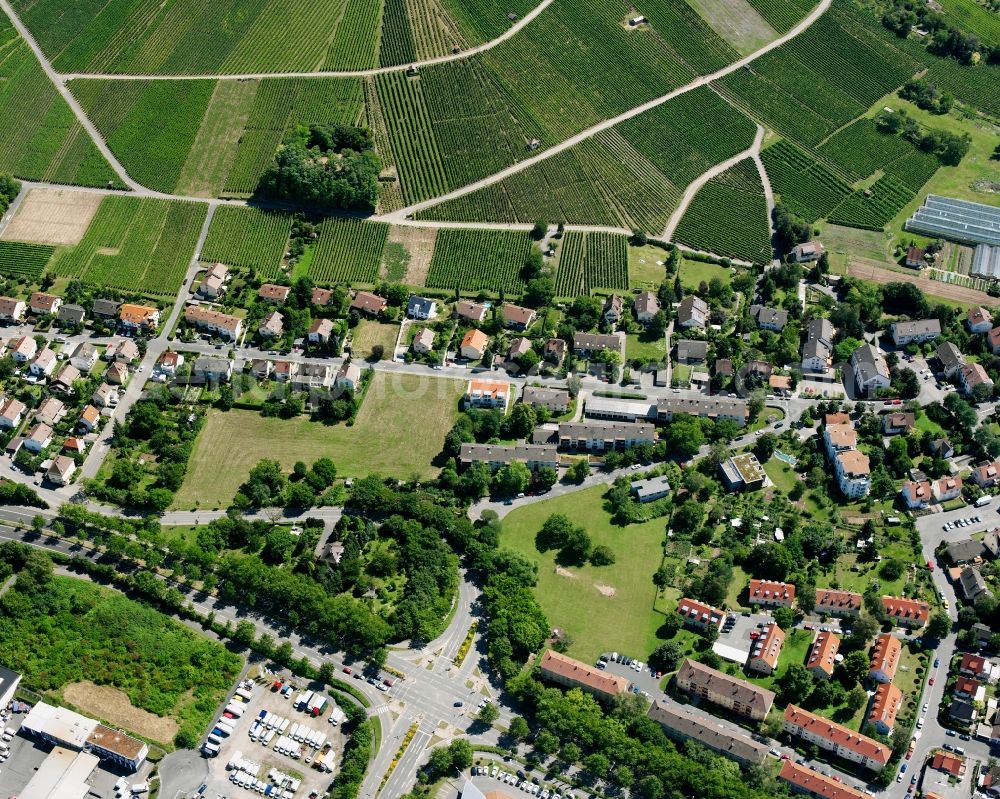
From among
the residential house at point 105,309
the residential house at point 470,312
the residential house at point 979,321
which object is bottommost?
the residential house at point 105,309

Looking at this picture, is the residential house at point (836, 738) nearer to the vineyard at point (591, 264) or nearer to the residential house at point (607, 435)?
the residential house at point (607, 435)

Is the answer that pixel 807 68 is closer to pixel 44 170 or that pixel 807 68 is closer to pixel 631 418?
pixel 631 418

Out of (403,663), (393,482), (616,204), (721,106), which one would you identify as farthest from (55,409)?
(721,106)

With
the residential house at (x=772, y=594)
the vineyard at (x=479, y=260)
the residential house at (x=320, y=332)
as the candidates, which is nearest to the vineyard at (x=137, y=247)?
the residential house at (x=320, y=332)

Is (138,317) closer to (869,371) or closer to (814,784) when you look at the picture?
(869,371)

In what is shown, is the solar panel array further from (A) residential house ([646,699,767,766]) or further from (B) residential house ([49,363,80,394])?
(B) residential house ([49,363,80,394])

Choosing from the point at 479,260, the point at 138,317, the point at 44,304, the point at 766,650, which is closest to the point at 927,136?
the point at 479,260

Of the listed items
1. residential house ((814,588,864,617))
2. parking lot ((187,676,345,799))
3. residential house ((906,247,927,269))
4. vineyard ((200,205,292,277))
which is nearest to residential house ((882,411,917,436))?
residential house ((814,588,864,617))
